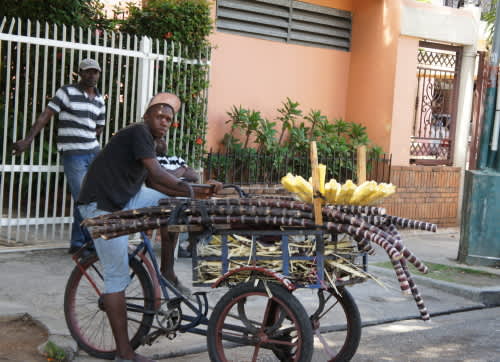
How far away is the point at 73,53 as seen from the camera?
775 cm

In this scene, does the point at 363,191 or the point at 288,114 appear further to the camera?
the point at 288,114

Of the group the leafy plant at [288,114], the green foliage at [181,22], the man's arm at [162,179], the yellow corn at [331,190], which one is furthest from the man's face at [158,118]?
the leafy plant at [288,114]

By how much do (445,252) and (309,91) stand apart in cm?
322

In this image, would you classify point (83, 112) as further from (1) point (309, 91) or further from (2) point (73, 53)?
(1) point (309, 91)

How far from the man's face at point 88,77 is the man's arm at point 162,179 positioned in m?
3.04

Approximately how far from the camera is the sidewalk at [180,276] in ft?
17.2

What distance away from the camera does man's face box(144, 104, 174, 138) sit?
4.62 m

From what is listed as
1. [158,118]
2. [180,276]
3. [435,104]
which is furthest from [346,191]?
[435,104]

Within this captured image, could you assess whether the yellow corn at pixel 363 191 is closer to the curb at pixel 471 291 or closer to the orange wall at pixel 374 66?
the curb at pixel 471 291

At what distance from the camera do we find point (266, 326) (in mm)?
4402

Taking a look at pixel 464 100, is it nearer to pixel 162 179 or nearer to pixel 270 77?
pixel 270 77

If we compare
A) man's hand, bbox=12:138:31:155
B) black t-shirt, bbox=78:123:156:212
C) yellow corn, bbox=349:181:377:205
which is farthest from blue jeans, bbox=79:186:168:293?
man's hand, bbox=12:138:31:155

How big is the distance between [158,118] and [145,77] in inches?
155

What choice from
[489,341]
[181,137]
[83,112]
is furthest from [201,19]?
[489,341]
